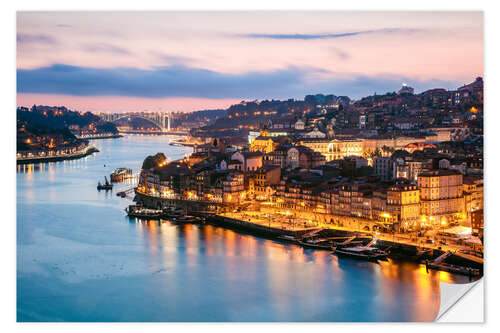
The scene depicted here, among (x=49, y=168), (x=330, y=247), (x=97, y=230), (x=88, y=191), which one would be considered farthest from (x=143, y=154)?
(x=330, y=247)

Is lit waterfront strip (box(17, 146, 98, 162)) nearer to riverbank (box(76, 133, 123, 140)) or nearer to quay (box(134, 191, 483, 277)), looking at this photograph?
quay (box(134, 191, 483, 277))

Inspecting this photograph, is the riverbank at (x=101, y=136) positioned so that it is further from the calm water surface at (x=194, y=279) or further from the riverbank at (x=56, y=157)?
the calm water surface at (x=194, y=279)

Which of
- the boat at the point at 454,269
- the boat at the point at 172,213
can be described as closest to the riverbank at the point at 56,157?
the boat at the point at 172,213

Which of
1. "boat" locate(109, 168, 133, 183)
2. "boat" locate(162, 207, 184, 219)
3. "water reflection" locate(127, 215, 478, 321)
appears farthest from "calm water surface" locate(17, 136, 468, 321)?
"boat" locate(109, 168, 133, 183)

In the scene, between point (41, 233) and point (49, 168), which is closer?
point (41, 233)
